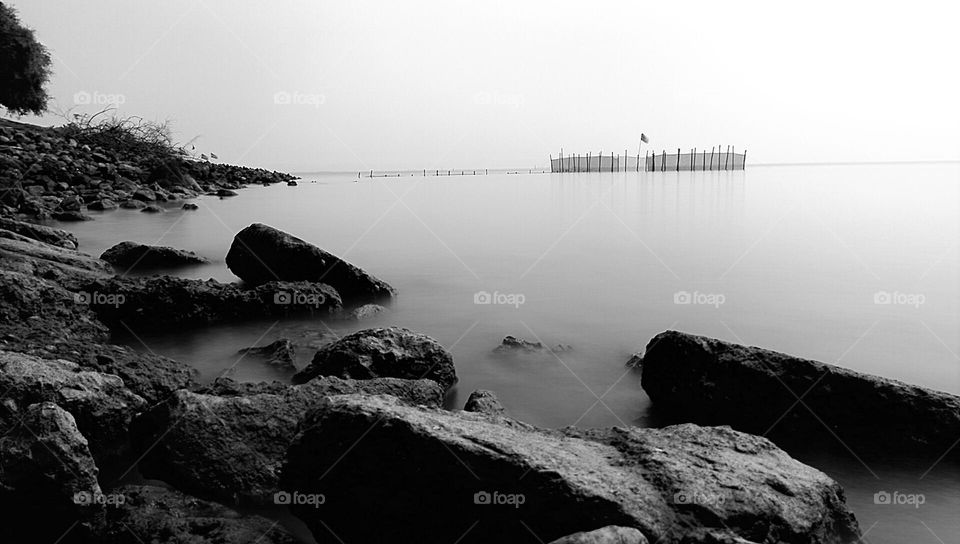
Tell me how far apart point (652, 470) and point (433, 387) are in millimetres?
2246

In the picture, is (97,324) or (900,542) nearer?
(900,542)

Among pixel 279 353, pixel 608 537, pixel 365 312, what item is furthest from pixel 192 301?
pixel 608 537

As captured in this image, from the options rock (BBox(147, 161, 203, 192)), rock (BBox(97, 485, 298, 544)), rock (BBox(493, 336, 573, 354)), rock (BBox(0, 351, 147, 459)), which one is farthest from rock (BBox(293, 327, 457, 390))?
rock (BBox(147, 161, 203, 192))

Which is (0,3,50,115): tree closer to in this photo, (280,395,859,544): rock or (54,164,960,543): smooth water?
(54,164,960,543): smooth water

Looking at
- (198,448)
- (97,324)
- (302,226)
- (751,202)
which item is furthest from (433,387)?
(751,202)

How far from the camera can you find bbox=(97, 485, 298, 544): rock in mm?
3520

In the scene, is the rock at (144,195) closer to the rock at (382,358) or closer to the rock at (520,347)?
the rock at (520,347)

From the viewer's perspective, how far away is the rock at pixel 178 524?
11.5 feet

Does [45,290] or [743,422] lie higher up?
[45,290]

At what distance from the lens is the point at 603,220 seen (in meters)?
26.5

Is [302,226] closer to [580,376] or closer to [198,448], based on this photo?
[580,376]

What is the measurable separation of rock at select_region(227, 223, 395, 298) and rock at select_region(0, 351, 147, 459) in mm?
5034

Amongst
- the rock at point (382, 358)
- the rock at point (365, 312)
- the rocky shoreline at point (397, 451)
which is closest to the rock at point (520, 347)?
the rocky shoreline at point (397, 451)

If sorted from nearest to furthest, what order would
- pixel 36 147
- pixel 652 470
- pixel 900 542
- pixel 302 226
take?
pixel 652 470, pixel 900 542, pixel 302 226, pixel 36 147
